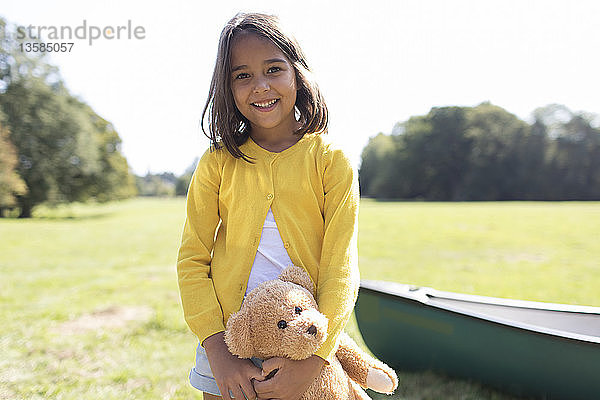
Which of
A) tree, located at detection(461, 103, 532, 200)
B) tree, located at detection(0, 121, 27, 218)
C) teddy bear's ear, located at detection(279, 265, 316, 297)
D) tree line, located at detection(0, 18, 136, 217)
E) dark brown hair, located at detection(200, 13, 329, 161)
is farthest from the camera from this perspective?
tree, located at detection(461, 103, 532, 200)

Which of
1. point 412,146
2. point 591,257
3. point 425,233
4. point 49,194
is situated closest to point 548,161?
point 412,146

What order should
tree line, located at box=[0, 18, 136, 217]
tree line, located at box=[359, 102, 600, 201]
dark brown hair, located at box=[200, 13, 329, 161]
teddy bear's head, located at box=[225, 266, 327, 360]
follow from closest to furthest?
1. teddy bear's head, located at box=[225, 266, 327, 360]
2. dark brown hair, located at box=[200, 13, 329, 161]
3. tree line, located at box=[0, 18, 136, 217]
4. tree line, located at box=[359, 102, 600, 201]

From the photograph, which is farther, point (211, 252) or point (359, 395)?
point (211, 252)

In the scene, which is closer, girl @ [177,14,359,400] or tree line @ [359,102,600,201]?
girl @ [177,14,359,400]

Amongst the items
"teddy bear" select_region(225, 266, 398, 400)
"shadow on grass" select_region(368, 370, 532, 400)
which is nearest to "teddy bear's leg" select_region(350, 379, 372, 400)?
"teddy bear" select_region(225, 266, 398, 400)

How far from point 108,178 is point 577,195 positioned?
31431 mm

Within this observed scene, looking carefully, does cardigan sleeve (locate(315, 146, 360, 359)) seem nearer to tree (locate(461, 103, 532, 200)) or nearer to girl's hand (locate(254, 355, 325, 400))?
girl's hand (locate(254, 355, 325, 400))

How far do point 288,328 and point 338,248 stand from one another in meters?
0.30

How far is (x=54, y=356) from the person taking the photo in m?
3.83

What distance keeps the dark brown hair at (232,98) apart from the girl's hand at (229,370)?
2.02 feet

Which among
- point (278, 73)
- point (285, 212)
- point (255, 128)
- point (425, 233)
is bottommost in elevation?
point (425, 233)

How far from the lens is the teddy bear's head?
130cm

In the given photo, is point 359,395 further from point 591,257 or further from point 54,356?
point 591,257

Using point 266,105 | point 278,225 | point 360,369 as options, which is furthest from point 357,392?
point 266,105
